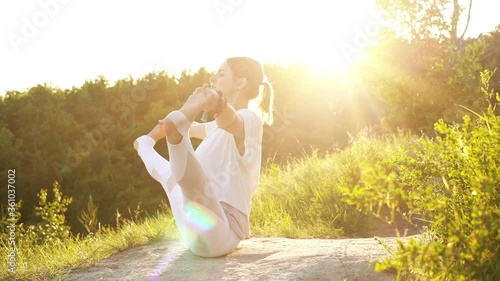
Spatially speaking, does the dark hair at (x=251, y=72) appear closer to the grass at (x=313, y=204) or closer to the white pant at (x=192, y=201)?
the white pant at (x=192, y=201)

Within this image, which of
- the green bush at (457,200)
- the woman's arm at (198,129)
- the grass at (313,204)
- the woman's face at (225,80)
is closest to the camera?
the green bush at (457,200)

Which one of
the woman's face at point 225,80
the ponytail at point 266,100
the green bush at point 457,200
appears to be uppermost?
the woman's face at point 225,80

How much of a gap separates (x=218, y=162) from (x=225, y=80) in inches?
26.2

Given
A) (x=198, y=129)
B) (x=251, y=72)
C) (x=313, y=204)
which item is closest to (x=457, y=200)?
(x=251, y=72)

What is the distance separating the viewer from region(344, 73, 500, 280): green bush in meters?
1.98

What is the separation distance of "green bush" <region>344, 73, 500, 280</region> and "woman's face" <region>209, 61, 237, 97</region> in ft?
5.40

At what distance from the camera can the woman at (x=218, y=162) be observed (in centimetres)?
337

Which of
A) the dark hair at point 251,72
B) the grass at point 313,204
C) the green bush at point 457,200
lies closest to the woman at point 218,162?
the dark hair at point 251,72

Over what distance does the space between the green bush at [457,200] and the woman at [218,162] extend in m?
1.19

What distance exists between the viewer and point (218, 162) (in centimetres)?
399

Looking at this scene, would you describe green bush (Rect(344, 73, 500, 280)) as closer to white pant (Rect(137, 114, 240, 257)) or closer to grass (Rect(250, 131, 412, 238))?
white pant (Rect(137, 114, 240, 257))

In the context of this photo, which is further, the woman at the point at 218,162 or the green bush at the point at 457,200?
the woman at the point at 218,162

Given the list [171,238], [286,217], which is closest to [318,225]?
[286,217]

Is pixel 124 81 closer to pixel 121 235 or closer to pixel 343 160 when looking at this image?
pixel 343 160
